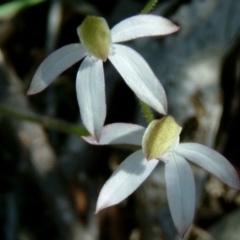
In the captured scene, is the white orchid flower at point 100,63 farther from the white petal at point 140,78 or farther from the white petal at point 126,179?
the white petal at point 126,179

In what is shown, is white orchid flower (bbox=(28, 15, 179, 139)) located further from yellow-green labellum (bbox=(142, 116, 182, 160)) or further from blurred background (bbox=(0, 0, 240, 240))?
blurred background (bbox=(0, 0, 240, 240))

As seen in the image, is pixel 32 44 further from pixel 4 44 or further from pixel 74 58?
pixel 74 58

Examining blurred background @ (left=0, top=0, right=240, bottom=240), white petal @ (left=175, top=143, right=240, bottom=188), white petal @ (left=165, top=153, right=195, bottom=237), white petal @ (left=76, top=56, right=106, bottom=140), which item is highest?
white petal @ (left=76, top=56, right=106, bottom=140)

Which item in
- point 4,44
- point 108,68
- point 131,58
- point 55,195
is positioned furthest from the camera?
point 4,44

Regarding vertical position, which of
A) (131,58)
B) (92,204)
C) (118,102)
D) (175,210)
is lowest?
(92,204)

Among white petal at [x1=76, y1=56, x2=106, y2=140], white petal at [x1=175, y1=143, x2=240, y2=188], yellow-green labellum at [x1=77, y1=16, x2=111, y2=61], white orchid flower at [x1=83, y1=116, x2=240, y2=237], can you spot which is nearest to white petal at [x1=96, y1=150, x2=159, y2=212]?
white orchid flower at [x1=83, y1=116, x2=240, y2=237]

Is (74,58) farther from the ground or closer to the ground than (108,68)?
farther from the ground

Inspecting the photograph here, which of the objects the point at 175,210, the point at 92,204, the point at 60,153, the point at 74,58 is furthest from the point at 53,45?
the point at 175,210
